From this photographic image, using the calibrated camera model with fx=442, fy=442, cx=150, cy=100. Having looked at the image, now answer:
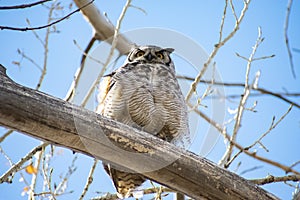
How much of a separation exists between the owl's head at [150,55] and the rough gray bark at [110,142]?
169 cm

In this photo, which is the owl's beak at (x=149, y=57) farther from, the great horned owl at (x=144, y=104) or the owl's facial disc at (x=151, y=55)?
the great horned owl at (x=144, y=104)

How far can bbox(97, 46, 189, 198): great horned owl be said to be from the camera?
3.42 meters

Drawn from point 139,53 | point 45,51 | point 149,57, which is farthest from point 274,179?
point 45,51

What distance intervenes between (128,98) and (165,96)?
297 mm

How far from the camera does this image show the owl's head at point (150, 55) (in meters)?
4.02

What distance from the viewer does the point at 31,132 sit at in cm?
214

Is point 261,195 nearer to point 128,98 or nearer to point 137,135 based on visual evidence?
point 137,135

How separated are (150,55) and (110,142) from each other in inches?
73.4

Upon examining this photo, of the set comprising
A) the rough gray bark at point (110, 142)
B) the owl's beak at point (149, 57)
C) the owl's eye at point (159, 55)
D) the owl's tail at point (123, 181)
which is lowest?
the rough gray bark at point (110, 142)

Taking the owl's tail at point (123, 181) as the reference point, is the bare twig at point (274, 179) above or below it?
below

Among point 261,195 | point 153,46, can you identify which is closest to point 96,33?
point 153,46

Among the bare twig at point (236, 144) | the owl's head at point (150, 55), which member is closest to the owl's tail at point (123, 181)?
the bare twig at point (236, 144)

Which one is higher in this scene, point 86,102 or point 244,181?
Answer: point 86,102

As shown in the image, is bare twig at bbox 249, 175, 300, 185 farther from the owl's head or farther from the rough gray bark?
the owl's head
